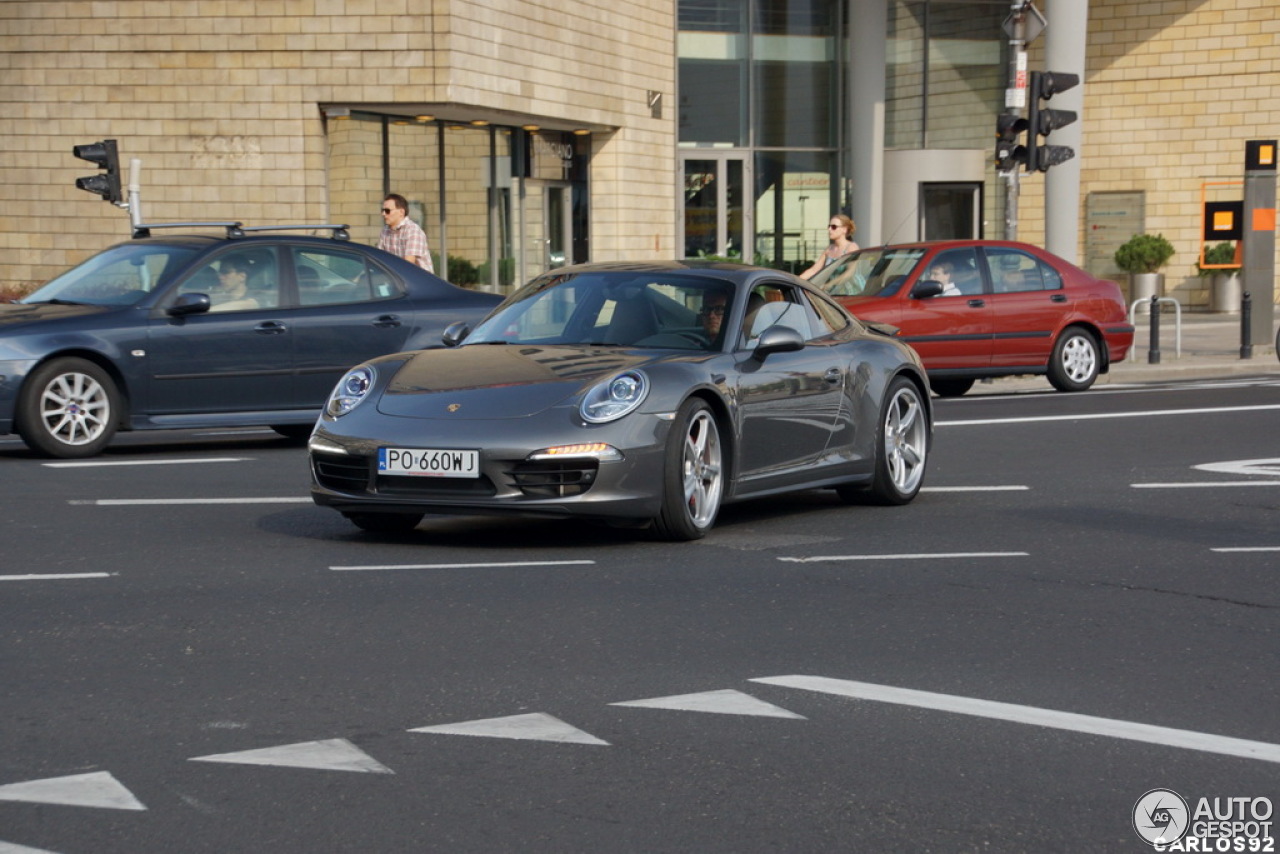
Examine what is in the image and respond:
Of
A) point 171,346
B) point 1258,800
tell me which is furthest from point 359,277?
point 1258,800

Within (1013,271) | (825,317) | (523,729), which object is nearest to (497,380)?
(825,317)

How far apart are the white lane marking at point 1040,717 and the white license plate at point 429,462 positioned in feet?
8.67

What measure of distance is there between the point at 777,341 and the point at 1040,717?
12.9ft

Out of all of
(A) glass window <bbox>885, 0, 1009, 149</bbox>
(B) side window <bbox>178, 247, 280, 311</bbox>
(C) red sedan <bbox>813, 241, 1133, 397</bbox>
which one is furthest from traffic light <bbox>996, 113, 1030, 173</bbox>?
(A) glass window <bbox>885, 0, 1009, 149</bbox>

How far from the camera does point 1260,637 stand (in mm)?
6496

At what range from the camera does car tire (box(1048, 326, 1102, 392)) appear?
18.8 meters

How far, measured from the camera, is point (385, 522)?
8844 millimetres

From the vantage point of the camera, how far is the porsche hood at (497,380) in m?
8.25

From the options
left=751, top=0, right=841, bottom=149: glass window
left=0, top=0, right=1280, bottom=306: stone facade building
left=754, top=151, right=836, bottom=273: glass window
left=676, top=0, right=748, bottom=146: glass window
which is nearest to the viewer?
left=0, top=0, right=1280, bottom=306: stone facade building

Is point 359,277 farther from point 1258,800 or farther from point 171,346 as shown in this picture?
point 1258,800

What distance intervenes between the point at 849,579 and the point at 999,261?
1139 cm

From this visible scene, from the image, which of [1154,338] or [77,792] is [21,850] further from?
[1154,338]

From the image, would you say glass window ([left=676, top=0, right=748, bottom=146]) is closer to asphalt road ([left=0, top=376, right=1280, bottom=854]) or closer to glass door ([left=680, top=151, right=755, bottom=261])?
glass door ([left=680, top=151, right=755, bottom=261])

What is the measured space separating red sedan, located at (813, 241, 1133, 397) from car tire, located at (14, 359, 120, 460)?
7536 millimetres
